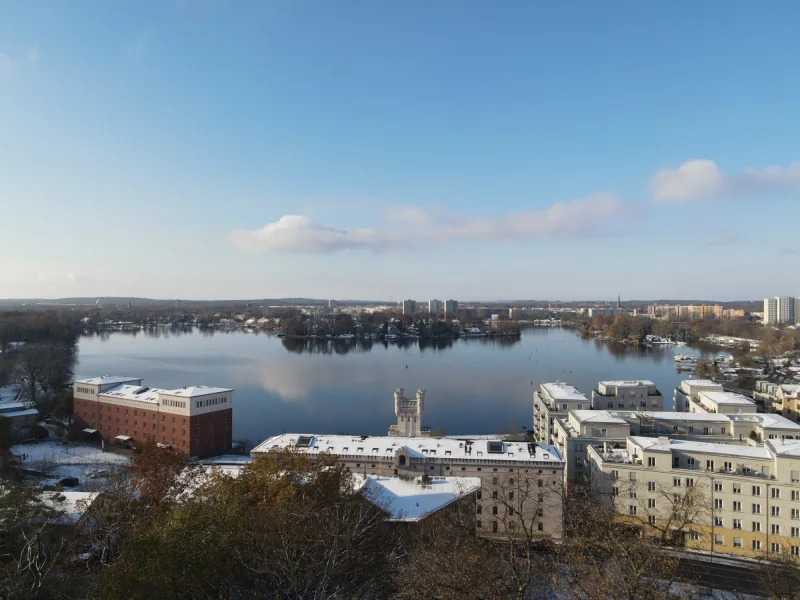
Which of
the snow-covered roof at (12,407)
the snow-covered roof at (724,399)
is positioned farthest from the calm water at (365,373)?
the snow-covered roof at (12,407)

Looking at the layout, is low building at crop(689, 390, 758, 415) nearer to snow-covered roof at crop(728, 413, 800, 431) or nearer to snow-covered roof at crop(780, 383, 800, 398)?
snow-covered roof at crop(728, 413, 800, 431)


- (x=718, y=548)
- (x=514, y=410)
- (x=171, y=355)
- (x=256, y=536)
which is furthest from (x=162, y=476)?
(x=171, y=355)

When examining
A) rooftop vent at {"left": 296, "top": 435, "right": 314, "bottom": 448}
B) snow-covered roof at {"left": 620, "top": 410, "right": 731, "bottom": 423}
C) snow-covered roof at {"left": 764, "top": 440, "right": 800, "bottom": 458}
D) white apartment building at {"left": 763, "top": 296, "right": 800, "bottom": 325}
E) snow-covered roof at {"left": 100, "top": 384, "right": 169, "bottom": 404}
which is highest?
white apartment building at {"left": 763, "top": 296, "right": 800, "bottom": 325}

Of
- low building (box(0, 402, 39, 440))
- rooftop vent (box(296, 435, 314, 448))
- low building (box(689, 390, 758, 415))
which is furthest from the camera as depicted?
low building (box(0, 402, 39, 440))

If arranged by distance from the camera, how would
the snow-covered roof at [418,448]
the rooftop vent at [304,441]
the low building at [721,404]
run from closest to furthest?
the snow-covered roof at [418,448], the rooftop vent at [304,441], the low building at [721,404]

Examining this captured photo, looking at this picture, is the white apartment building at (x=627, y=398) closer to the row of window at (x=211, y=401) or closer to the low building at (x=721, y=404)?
the low building at (x=721, y=404)

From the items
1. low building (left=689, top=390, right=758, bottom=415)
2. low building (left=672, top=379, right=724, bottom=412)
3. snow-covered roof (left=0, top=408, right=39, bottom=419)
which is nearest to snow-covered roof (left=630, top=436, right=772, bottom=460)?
low building (left=689, top=390, right=758, bottom=415)

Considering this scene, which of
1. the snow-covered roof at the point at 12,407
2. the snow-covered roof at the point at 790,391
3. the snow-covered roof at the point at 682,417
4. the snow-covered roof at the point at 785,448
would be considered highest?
the snow-covered roof at the point at 785,448

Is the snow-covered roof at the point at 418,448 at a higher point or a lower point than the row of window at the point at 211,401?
lower
